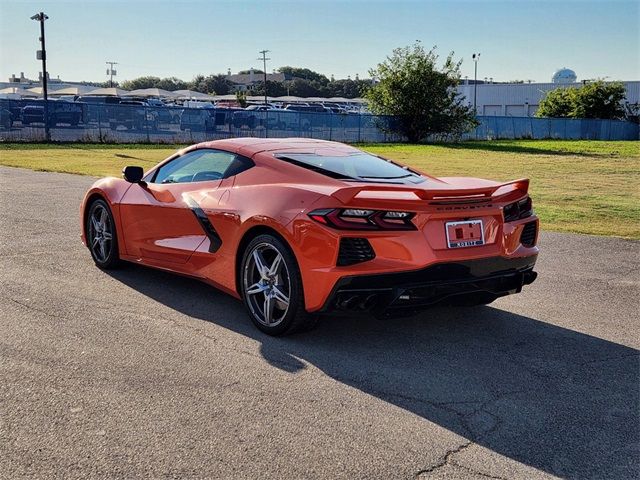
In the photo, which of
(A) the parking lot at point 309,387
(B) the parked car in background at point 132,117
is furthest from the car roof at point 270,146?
(B) the parked car in background at point 132,117

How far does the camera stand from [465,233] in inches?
189

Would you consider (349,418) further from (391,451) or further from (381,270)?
(381,270)

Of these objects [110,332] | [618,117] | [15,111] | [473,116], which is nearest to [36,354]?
[110,332]

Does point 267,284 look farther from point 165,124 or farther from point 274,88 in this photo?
point 274,88

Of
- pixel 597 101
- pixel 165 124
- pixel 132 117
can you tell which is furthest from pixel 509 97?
pixel 132 117

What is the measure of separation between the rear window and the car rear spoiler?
419 mm

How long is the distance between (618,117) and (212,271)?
6669 cm

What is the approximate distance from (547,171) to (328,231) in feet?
62.2

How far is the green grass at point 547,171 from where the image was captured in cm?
1138

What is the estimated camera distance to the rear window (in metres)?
5.37

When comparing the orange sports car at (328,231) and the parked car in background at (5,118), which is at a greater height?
the parked car in background at (5,118)

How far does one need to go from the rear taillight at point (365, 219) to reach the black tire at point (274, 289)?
43 centimetres

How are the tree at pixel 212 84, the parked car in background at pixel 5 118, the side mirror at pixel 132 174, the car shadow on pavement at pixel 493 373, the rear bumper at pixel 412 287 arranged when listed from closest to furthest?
the car shadow on pavement at pixel 493 373 < the rear bumper at pixel 412 287 < the side mirror at pixel 132 174 < the parked car in background at pixel 5 118 < the tree at pixel 212 84

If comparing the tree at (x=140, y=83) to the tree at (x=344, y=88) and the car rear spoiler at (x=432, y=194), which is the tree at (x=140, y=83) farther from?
the car rear spoiler at (x=432, y=194)
